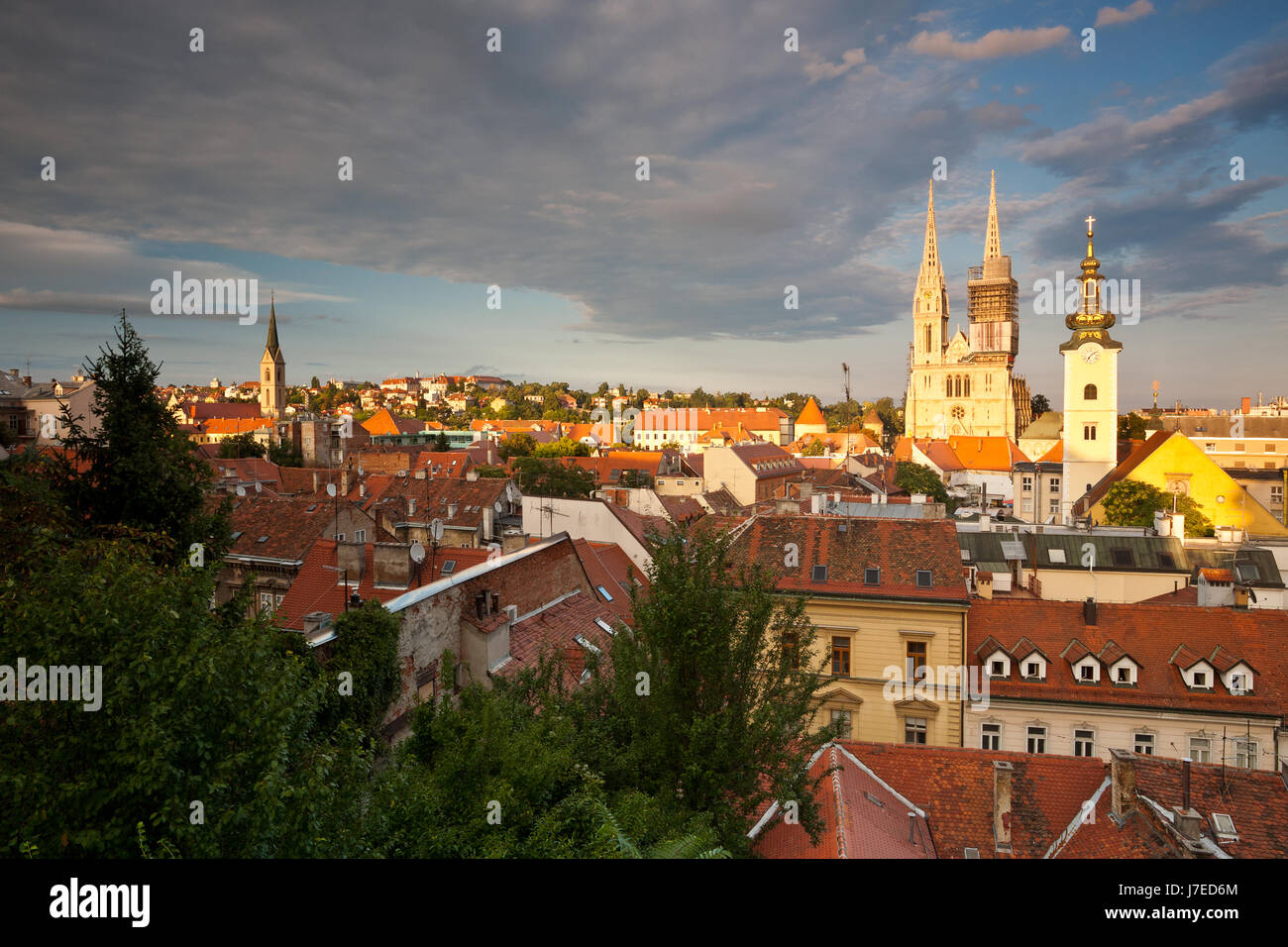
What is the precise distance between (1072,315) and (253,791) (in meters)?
73.6

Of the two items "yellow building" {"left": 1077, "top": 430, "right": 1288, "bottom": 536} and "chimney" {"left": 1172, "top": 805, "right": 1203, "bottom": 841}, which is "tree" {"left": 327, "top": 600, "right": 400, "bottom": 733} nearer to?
"chimney" {"left": 1172, "top": 805, "right": 1203, "bottom": 841}

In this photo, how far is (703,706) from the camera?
1103 centimetres

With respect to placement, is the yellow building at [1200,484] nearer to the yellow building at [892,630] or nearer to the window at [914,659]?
the yellow building at [892,630]

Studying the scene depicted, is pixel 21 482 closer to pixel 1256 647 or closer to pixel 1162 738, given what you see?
pixel 1162 738

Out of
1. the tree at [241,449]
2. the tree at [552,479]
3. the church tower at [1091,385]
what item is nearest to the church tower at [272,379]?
the tree at [241,449]

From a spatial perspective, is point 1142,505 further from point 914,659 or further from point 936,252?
point 936,252

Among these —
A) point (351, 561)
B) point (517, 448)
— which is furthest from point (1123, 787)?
point (517, 448)

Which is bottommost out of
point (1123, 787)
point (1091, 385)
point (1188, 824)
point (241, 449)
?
point (1188, 824)

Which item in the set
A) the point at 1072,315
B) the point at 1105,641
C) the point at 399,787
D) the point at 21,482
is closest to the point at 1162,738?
the point at 1105,641

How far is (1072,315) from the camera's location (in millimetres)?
66000

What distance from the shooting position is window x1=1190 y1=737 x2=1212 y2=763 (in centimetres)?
2062

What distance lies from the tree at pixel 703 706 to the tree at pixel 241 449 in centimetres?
7690

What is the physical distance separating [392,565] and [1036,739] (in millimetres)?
19526
